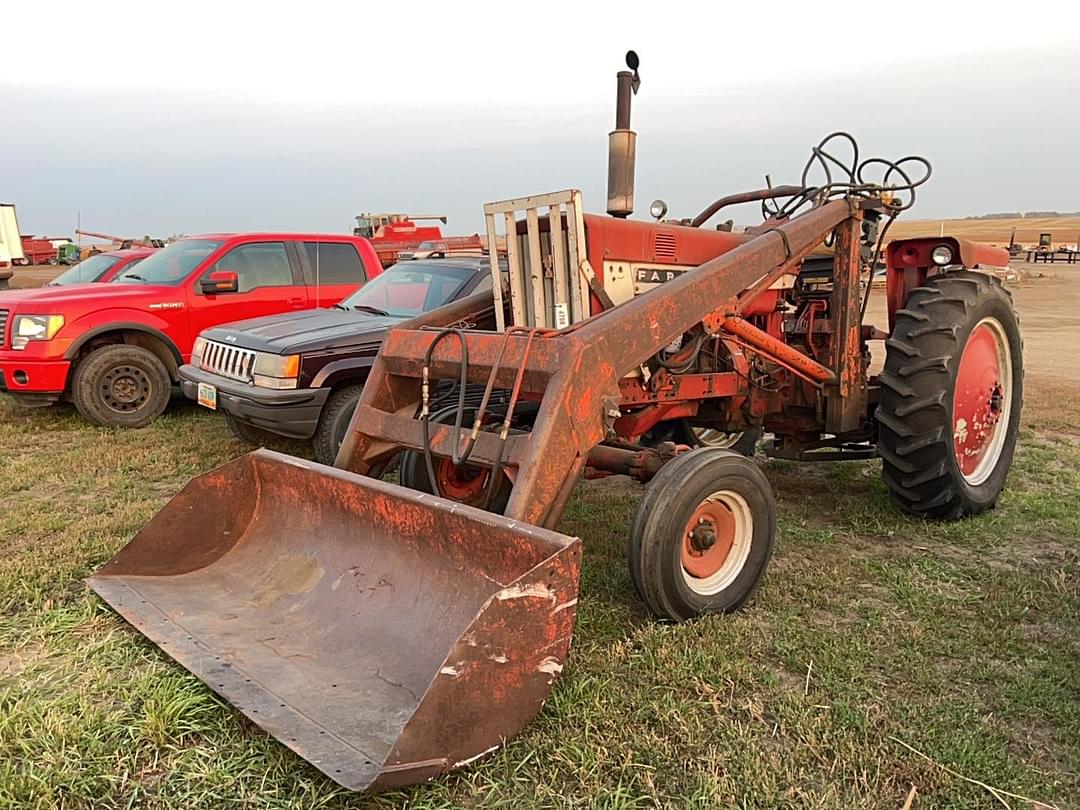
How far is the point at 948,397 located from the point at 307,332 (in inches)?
169

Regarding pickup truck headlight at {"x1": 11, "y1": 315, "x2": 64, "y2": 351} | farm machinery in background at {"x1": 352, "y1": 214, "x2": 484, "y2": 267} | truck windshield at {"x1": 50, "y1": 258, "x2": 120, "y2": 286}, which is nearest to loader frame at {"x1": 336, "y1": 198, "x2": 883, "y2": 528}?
pickup truck headlight at {"x1": 11, "y1": 315, "x2": 64, "y2": 351}

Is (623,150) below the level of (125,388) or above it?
above

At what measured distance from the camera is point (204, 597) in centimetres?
357

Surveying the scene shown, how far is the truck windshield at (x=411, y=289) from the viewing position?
272 inches

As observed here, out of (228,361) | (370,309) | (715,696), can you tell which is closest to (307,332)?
(228,361)

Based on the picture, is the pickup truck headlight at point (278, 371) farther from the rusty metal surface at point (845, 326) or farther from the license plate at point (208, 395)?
the rusty metal surface at point (845, 326)

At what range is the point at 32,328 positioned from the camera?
305 inches

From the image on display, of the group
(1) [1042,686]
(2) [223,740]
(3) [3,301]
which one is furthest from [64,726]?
(3) [3,301]

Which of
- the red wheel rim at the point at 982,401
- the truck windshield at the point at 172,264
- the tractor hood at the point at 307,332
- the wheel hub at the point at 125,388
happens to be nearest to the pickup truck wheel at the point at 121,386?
the wheel hub at the point at 125,388

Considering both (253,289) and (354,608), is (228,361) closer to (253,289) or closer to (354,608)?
(253,289)

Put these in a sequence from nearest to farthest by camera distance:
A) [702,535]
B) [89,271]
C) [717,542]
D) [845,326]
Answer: [702,535] < [717,542] < [845,326] < [89,271]

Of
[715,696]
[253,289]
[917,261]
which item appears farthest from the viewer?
[253,289]

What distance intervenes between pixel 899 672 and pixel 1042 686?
0.47m

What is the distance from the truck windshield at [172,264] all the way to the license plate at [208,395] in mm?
2190
